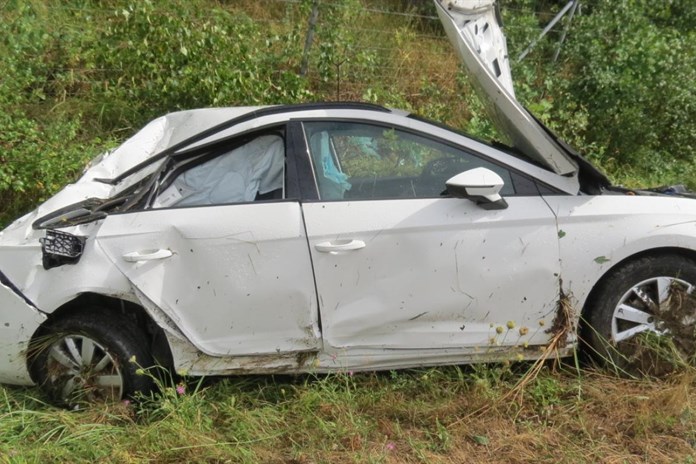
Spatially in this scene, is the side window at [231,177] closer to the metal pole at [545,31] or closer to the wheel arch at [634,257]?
the wheel arch at [634,257]

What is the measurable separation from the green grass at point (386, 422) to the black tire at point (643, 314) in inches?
4.6

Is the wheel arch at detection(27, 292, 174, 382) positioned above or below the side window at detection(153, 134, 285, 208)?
below

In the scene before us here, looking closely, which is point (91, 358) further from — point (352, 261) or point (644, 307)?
point (644, 307)

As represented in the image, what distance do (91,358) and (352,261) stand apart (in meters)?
1.38

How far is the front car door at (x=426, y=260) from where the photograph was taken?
3.23 metres

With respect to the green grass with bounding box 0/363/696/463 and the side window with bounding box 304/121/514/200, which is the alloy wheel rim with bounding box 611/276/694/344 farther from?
the side window with bounding box 304/121/514/200

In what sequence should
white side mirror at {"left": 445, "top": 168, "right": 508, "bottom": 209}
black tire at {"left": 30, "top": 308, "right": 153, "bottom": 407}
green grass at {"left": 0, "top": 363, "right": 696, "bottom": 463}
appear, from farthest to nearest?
black tire at {"left": 30, "top": 308, "right": 153, "bottom": 407} → white side mirror at {"left": 445, "top": 168, "right": 508, "bottom": 209} → green grass at {"left": 0, "top": 363, "right": 696, "bottom": 463}

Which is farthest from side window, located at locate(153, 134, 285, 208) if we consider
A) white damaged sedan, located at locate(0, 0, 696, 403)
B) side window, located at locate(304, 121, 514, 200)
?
side window, located at locate(304, 121, 514, 200)

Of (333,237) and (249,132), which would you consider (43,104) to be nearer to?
(249,132)

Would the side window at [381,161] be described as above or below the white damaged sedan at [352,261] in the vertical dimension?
above

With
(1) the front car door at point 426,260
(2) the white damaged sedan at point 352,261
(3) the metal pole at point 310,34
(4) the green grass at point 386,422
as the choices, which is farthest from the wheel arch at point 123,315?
(3) the metal pole at point 310,34

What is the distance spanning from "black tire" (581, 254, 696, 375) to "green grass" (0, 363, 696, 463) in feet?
0.38

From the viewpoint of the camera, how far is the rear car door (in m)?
3.22

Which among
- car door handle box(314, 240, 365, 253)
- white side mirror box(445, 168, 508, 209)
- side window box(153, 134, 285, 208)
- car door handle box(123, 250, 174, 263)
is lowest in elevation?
car door handle box(314, 240, 365, 253)
